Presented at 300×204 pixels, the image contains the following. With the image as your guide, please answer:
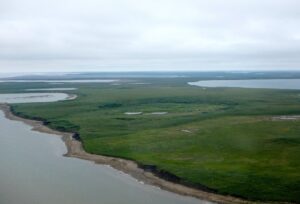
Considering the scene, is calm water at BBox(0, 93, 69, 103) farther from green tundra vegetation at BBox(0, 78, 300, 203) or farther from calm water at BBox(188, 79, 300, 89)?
calm water at BBox(188, 79, 300, 89)

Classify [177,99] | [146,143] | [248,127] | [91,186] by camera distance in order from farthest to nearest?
[177,99], [248,127], [146,143], [91,186]

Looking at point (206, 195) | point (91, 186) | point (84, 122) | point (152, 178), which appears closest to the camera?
point (206, 195)

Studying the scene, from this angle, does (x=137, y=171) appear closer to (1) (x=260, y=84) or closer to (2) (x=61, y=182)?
(2) (x=61, y=182)

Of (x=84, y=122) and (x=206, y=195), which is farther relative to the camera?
(x=84, y=122)

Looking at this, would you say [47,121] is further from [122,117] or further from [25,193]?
[25,193]

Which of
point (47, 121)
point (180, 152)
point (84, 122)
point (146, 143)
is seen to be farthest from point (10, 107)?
point (180, 152)

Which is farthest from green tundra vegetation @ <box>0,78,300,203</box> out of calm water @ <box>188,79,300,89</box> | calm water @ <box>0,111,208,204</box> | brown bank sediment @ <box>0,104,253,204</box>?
calm water @ <box>188,79,300,89</box>
